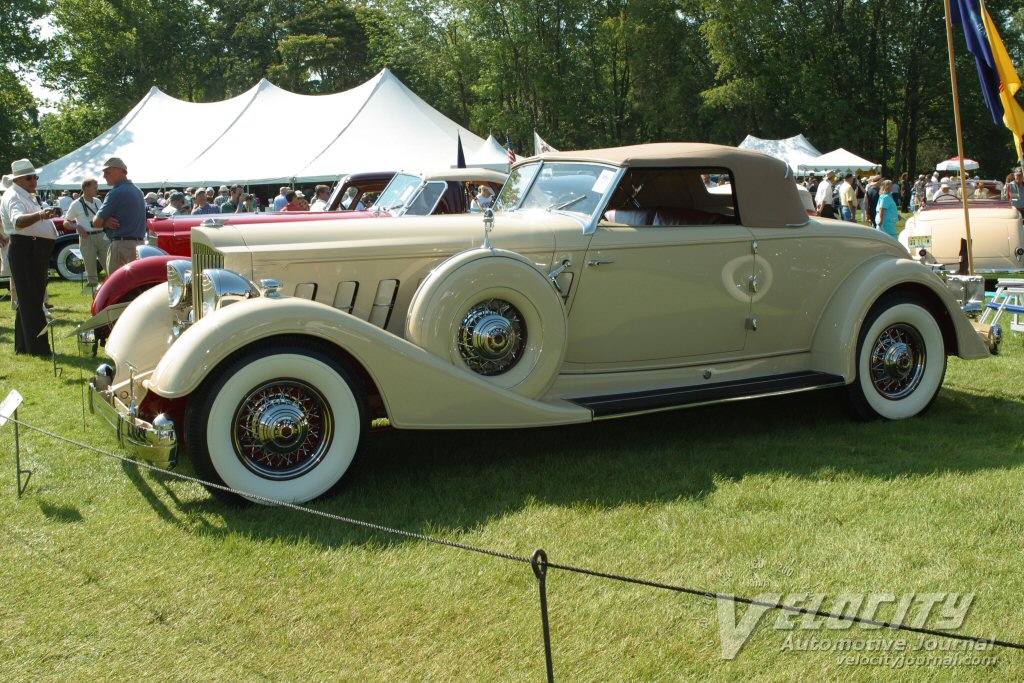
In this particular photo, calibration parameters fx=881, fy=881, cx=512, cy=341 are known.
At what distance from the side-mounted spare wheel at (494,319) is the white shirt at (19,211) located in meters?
5.71

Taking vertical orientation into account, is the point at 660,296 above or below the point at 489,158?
below

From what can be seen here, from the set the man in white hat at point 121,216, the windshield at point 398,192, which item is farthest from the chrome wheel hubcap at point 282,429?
the man in white hat at point 121,216

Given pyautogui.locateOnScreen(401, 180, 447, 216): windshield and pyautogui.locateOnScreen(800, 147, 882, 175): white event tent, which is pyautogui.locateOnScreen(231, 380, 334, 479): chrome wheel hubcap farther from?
pyautogui.locateOnScreen(800, 147, 882, 175): white event tent

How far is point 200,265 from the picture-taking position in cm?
520

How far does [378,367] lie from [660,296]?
192 centimetres

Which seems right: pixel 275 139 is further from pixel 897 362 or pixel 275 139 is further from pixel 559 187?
pixel 897 362

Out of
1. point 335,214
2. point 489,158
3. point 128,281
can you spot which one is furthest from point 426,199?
point 489,158

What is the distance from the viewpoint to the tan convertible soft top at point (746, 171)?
5.64 meters

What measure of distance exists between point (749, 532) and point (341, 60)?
59624mm

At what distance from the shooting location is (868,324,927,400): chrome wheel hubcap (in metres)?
5.93

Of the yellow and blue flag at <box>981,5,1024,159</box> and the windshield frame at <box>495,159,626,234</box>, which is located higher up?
the yellow and blue flag at <box>981,5,1024,159</box>

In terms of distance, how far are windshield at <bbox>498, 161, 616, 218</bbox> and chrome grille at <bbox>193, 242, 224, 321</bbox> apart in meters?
2.03

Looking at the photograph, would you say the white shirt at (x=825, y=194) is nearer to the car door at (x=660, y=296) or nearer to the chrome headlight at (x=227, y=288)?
the car door at (x=660, y=296)

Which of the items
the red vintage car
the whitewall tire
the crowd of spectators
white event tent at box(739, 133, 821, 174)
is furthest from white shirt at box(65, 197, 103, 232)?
white event tent at box(739, 133, 821, 174)
